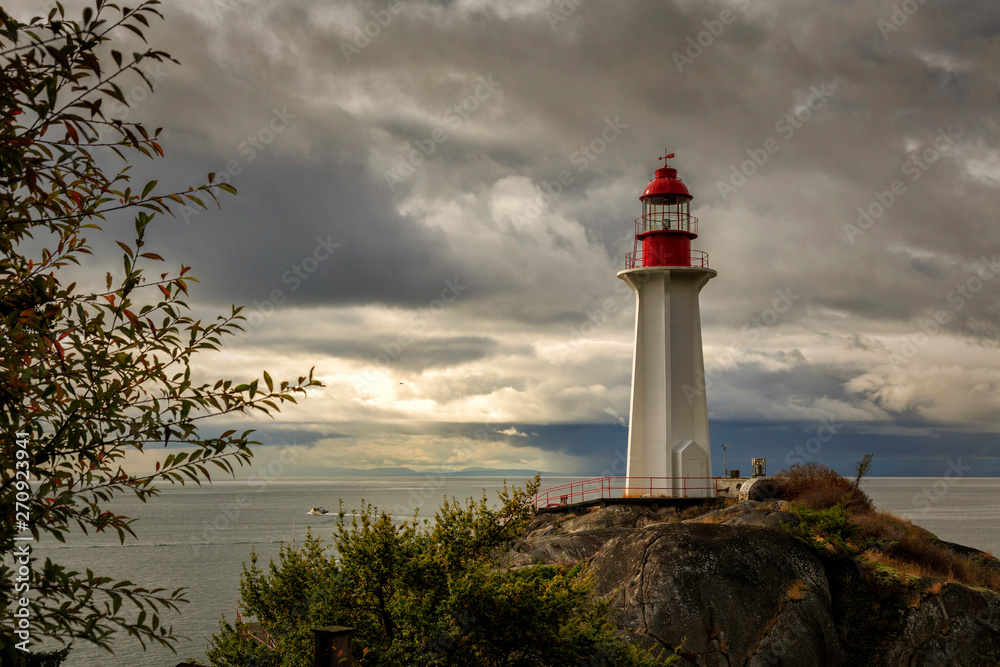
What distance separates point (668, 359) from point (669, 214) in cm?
740

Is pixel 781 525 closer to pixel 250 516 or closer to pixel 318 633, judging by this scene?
pixel 318 633

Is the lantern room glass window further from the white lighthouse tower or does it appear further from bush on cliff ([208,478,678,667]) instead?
bush on cliff ([208,478,678,667])

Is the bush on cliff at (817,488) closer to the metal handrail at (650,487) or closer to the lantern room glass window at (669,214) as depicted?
the metal handrail at (650,487)

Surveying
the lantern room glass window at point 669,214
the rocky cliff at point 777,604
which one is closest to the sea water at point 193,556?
the rocky cliff at point 777,604

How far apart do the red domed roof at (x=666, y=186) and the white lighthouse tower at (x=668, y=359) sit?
0.16ft

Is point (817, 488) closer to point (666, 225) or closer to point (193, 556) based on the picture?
point (666, 225)

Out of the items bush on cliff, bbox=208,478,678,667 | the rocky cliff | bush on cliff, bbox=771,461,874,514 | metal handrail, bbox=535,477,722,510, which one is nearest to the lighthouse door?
metal handrail, bbox=535,477,722,510

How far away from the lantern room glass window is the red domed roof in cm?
35

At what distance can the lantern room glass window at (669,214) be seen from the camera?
37.2 metres

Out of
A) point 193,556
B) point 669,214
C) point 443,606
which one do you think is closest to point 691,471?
point 669,214

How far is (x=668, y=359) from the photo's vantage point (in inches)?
1407

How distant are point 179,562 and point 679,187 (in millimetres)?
87511

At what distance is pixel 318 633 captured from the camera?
11.5 meters

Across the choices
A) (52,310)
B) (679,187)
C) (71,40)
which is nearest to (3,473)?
(52,310)
